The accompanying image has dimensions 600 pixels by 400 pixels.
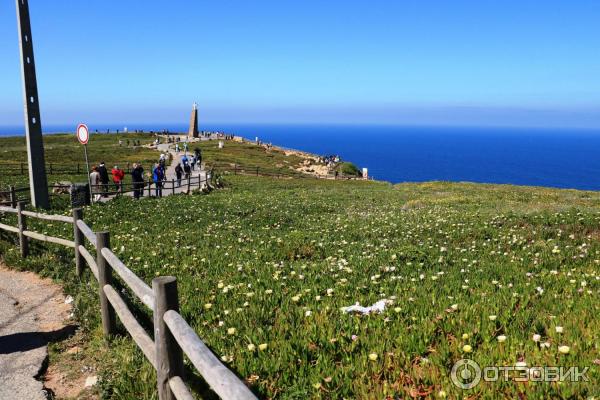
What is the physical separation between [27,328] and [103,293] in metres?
2.17

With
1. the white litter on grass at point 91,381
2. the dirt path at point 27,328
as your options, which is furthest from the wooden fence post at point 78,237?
the white litter on grass at point 91,381

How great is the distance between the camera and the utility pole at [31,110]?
68.4 ft

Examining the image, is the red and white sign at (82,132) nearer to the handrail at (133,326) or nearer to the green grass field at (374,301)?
the green grass field at (374,301)

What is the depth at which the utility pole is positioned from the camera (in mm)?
20844

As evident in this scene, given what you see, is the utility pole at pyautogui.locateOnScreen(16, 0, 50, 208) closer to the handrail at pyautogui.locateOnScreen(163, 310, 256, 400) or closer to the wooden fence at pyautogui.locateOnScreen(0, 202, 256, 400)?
the wooden fence at pyautogui.locateOnScreen(0, 202, 256, 400)

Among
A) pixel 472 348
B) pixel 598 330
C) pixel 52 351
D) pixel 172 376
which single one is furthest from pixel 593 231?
pixel 52 351

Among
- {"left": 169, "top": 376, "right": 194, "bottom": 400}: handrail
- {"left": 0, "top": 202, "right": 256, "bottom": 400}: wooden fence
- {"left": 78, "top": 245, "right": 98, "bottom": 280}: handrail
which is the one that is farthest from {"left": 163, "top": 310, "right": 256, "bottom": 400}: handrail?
{"left": 78, "top": 245, "right": 98, "bottom": 280}: handrail

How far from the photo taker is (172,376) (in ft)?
14.6

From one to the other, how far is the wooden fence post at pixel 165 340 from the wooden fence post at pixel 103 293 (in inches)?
127

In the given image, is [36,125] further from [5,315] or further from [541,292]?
[541,292]

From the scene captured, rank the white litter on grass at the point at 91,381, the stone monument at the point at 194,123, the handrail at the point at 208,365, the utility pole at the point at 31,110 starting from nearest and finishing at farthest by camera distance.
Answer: the handrail at the point at 208,365 → the white litter on grass at the point at 91,381 → the utility pole at the point at 31,110 → the stone monument at the point at 194,123

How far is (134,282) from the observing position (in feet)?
18.6

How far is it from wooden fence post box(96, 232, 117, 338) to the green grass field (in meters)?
0.29

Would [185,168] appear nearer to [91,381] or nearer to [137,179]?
[137,179]
